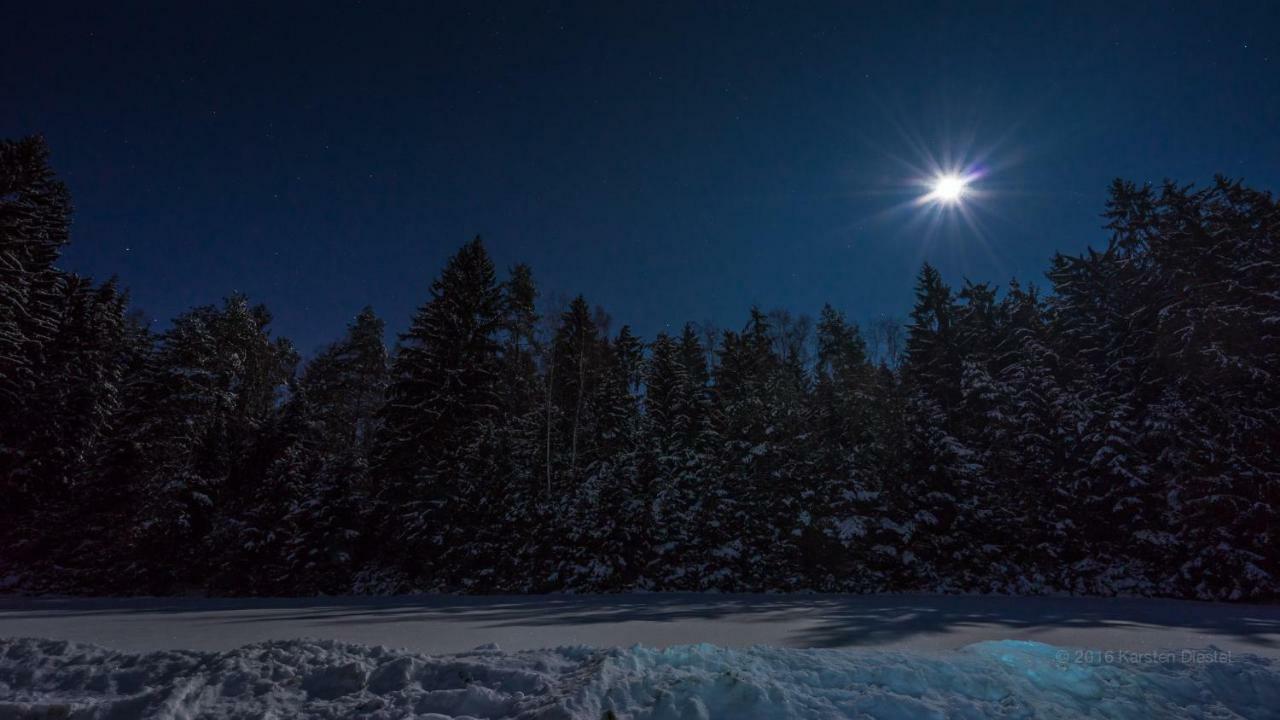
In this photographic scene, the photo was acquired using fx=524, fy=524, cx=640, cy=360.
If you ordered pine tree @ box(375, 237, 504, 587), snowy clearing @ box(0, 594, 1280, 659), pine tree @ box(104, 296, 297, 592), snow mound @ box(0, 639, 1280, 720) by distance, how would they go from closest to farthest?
snow mound @ box(0, 639, 1280, 720) → snowy clearing @ box(0, 594, 1280, 659) → pine tree @ box(375, 237, 504, 587) → pine tree @ box(104, 296, 297, 592)

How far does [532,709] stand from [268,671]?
2536mm

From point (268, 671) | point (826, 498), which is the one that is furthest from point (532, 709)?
point (826, 498)

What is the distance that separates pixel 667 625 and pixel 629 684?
3889 mm

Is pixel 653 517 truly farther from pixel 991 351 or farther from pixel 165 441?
pixel 165 441

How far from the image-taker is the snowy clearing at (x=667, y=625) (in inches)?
249

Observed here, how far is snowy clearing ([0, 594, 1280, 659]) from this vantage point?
20.7ft

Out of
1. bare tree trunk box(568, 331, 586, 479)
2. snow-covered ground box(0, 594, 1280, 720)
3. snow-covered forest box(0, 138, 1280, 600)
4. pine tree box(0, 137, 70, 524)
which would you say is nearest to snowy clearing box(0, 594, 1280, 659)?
snow-covered ground box(0, 594, 1280, 720)

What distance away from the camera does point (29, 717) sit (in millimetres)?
3883

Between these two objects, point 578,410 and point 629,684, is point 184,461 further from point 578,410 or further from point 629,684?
point 629,684

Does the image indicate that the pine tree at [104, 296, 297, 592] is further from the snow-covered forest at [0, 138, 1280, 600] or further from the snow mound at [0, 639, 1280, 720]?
the snow mound at [0, 639, 1280, 720]

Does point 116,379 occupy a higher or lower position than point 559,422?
higher

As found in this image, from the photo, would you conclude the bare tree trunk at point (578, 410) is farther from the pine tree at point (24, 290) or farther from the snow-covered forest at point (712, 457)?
the pine tree at point (24, 290)

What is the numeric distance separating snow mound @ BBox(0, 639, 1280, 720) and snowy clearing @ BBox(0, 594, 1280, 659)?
1.04 metres

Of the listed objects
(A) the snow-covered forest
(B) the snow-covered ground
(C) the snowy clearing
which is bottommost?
(C) the snowy clearing
